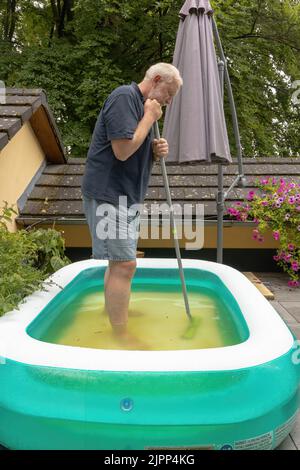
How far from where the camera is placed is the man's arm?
7.03ft

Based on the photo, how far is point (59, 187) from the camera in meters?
5.21

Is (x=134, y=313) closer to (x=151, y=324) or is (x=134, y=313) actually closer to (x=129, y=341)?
(x=151, y=324)

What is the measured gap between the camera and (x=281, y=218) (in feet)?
15.0

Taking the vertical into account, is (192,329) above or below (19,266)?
below

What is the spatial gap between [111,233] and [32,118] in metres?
3.11

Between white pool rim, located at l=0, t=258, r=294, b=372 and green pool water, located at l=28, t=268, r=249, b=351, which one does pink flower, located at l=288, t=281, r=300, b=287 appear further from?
white pool rim, located at l=0, t=258, r=294, b=372

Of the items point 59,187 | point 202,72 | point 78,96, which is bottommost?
point 59,187

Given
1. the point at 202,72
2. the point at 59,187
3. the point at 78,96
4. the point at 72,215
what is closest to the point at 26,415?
the point at 202,72

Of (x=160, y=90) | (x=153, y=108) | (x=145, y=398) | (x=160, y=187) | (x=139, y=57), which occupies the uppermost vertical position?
(x=139, y=57)

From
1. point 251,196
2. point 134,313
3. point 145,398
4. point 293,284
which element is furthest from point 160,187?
point 145,398

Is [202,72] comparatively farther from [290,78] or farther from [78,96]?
[290,78]

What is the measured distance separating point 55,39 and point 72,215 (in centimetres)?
742

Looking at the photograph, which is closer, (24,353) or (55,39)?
(24,353)

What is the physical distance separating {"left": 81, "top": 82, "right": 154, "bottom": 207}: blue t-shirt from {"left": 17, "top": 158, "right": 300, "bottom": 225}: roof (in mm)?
2024
